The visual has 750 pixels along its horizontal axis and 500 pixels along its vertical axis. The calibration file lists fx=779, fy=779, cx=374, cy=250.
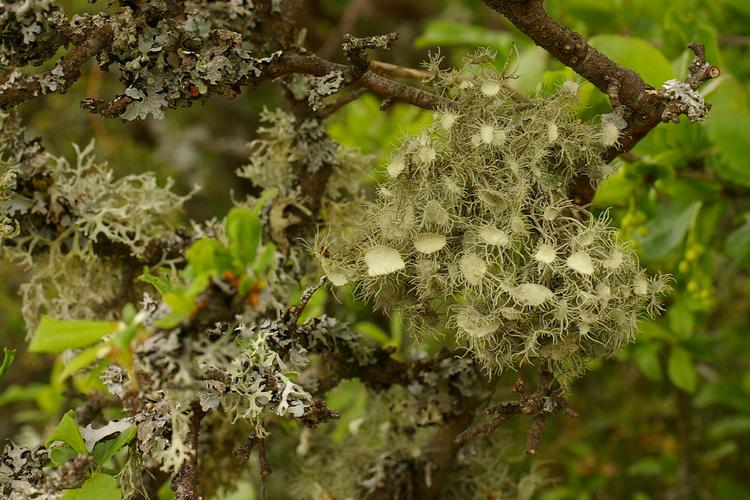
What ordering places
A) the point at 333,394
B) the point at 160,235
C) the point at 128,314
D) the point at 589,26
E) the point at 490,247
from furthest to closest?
1. the point at 589,26
2. the point at 333,394
3. the point at 160,235
4. the point at 490,247
5. the point at 128,314

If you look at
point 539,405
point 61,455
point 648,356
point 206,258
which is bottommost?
point 648,356

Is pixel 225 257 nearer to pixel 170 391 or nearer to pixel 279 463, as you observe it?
pixel 170 391

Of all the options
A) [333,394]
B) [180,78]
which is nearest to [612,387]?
[333,394]

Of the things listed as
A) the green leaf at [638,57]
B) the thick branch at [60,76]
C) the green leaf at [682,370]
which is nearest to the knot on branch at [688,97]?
the green leaf at [638,57]

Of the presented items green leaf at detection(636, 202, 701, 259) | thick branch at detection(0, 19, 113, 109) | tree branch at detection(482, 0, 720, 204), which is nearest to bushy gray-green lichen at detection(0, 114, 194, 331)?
thick branch at detection(0, 19, 113, 109)

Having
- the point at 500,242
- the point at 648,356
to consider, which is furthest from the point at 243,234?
the point at 648,356

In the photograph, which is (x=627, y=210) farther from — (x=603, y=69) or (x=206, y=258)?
(x=206, y=258)
